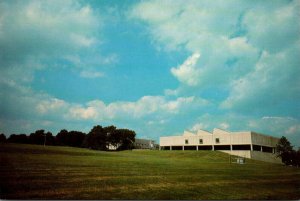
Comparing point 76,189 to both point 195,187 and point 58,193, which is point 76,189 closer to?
point 58,193

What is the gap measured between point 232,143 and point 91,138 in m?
Answer: 52.9

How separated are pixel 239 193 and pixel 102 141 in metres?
97.5

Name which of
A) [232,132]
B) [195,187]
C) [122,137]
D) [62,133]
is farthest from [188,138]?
[195,187]

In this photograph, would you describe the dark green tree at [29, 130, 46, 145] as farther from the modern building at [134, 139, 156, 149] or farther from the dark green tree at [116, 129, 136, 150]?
the modern building at [134, 139, 156, 149]

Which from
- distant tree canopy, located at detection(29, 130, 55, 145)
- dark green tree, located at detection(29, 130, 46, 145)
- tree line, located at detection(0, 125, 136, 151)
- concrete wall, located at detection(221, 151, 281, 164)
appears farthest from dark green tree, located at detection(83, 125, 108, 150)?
concrete wall, located at detection(221, 151, 281, 164)

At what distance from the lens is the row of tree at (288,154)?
77312 millimetres

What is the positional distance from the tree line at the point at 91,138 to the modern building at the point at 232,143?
20.9 meters

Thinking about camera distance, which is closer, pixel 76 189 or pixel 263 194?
pixel 76 189

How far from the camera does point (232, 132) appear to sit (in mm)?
98125

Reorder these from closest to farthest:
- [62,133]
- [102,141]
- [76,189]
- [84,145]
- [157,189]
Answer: [76,189]
[157,189]
[102,141]
[84,145]
[62,133]

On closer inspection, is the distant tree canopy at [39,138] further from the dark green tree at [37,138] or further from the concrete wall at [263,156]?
the concrete wall at [263,156]

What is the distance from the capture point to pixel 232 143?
3826 inches

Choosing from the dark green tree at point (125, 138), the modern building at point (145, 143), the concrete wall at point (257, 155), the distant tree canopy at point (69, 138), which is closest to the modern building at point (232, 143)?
the concrete wall at point (257, 155)

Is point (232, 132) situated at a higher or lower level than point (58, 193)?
higher
